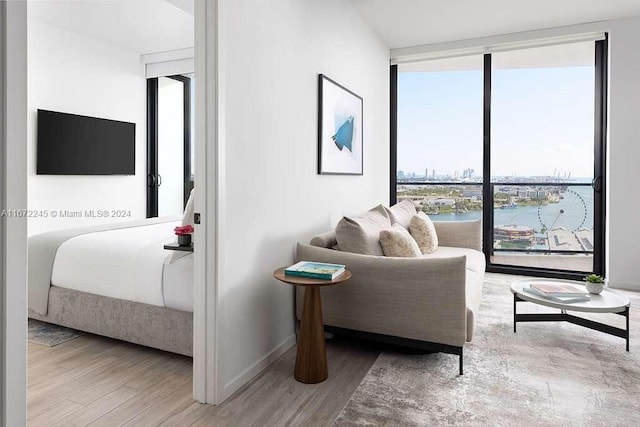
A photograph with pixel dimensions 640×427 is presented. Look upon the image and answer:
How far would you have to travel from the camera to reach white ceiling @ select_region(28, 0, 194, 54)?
3.97m

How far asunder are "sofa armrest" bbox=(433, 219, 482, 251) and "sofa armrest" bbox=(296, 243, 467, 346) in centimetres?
183

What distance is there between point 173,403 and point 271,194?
1193 mm

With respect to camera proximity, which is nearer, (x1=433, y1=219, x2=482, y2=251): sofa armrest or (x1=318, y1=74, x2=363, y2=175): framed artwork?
(x1=318, y1=74, x2=363, y2=175): framed artwork

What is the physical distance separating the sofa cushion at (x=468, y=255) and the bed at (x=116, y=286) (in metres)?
1.93

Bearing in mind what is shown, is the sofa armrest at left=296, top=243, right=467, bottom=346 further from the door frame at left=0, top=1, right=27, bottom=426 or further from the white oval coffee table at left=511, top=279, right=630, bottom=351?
the door frame at left=0, top=1, right=27, bottom=426

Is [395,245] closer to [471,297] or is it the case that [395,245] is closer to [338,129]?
[471,297]

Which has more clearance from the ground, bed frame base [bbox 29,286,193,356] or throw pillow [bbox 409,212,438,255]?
throw pillow [bbox 409,212,438,255]

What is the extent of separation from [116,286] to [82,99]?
305 centimetres

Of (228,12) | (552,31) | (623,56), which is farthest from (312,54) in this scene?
(623,56)

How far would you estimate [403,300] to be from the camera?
2.39m

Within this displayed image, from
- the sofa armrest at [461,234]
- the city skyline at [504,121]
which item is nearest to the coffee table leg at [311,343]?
the sofa armrest at [461,234]

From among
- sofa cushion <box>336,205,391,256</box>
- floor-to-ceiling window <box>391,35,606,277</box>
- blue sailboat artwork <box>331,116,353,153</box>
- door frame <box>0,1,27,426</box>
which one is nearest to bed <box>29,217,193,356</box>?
sofa cushion <box>336,205,391,256</box>

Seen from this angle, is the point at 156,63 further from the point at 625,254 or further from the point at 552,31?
the point at 625,254

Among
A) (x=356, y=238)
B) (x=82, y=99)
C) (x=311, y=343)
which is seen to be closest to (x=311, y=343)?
(x=311, y=343)
